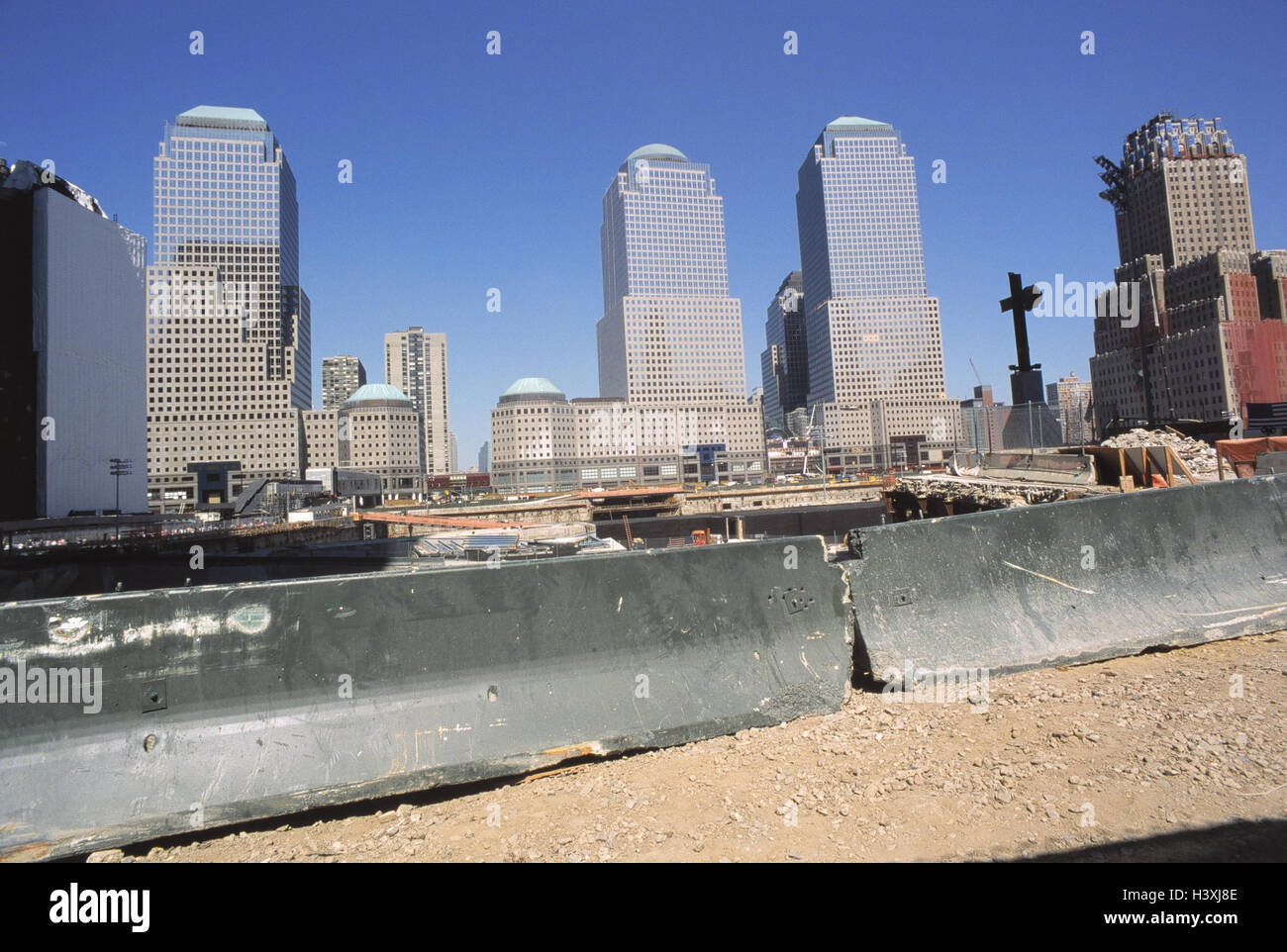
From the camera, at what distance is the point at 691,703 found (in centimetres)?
447

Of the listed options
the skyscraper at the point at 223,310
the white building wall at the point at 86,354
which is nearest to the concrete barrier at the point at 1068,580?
the white building wall at the point at 86,354

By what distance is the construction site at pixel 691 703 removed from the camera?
133 inches

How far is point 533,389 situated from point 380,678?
179 meters

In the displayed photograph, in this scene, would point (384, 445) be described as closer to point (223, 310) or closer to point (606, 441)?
point (223, 310)

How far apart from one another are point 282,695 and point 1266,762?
5604mm

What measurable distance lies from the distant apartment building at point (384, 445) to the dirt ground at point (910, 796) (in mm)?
159559

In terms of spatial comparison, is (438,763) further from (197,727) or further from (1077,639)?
(1077,639)

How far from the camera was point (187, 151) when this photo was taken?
163 m

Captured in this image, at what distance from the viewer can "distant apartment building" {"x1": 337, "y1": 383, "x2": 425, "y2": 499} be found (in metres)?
156

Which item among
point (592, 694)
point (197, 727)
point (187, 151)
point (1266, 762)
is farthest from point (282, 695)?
point (187, 151)

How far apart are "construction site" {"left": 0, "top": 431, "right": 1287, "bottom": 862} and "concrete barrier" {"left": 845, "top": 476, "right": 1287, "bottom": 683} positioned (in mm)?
24

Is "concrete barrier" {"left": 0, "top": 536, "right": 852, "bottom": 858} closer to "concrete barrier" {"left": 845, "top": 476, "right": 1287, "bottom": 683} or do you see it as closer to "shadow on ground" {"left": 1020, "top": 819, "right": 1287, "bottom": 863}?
"concrete barrier" {"left": 845, "top": 476, "right": 1287, "bottom": 683}

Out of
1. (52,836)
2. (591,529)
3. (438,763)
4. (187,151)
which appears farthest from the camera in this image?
(187,151)

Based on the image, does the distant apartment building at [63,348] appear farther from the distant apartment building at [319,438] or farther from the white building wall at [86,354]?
the distant apartment building at [319,438]
